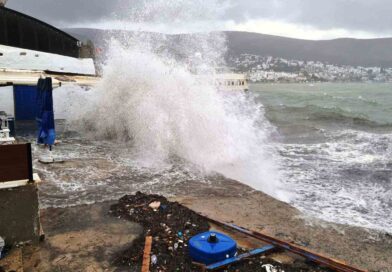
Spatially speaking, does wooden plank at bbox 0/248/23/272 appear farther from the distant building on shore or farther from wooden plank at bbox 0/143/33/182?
the distant building on shore

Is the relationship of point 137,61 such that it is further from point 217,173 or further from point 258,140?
point 217,173

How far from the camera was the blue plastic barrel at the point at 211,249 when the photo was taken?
453cm

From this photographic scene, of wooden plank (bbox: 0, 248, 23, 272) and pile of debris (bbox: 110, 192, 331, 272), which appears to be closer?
wooden plank (bbox: 0, 248, 23, 272)

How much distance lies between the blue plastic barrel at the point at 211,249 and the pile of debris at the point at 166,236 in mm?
113

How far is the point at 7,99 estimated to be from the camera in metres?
17.5

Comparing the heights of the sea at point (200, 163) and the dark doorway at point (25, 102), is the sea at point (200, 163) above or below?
below

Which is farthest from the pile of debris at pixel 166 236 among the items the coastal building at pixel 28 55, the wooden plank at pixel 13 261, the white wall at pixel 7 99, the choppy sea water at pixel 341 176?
the white wall at pixel 7 99

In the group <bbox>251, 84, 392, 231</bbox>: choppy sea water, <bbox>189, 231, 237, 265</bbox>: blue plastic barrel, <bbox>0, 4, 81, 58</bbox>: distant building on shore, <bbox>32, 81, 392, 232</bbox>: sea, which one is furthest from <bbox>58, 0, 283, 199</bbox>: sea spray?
<bbox>0, 4, 81, 58</bbox>: distant building on shore

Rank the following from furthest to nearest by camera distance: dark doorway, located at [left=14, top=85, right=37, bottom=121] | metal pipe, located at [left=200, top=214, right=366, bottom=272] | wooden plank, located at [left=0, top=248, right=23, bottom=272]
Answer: dark doorway, located at [left=14, top=85, right=37, bottom=121]
metal pipe, located at [left=200, top=214, right=366, bottom=272]
wooden plank, located at [left=0, top=248, right=23, bottom=272]

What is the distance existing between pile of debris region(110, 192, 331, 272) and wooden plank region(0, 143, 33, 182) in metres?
1.55

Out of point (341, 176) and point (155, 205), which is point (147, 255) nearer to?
point (155, 205)

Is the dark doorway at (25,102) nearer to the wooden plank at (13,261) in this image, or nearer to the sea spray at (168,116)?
the sea spray at (168,116)

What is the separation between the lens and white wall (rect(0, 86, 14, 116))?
682 inches

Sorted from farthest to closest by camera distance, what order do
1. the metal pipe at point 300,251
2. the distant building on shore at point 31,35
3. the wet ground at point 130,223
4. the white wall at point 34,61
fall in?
1. the distant building on shore at point 31,35
2. the white wall at point 34,61
3. the wet ground at point 130,223
4. the metal pipe at point 300,251
